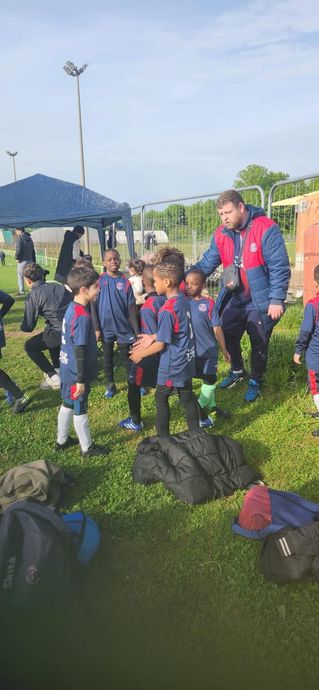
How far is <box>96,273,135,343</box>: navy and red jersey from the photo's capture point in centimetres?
518

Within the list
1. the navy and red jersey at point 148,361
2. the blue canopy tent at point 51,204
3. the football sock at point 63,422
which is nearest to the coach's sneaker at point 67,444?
the football sock at point 63,422

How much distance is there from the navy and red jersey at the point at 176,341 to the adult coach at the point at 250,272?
1118 millimetres

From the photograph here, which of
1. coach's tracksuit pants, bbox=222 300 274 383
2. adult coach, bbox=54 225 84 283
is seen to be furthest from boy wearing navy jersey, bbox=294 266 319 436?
adult coach, bbox=54 225 84 283

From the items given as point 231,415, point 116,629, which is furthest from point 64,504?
point 231,415

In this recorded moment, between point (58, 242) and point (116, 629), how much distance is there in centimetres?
4354

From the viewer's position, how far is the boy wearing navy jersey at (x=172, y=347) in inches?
142

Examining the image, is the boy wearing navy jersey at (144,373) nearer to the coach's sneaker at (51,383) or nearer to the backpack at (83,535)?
the coach's sneaker at (51,383)

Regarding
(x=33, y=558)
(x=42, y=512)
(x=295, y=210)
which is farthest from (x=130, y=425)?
(x=295, y=210)

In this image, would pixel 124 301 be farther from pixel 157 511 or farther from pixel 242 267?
pixel 157 511

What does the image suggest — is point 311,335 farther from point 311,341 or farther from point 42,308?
point 42,308

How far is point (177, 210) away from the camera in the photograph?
8.39 metres

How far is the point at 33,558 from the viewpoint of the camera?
2.28 m

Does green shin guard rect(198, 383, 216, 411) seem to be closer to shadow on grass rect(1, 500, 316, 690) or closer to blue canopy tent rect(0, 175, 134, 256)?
shadow on grass rect(1, 500, 316, 690)

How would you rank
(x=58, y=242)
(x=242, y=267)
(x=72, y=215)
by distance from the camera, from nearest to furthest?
1. (x=242, y=267)
2. (x=72, y=215)
3. (x=58, y=242)
